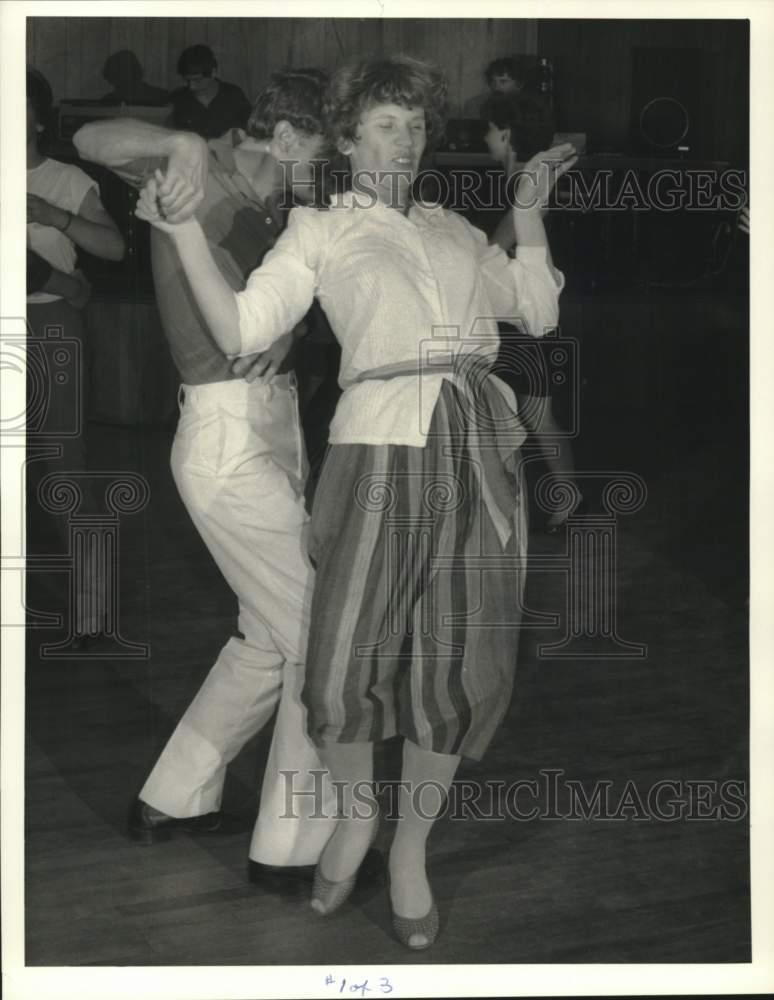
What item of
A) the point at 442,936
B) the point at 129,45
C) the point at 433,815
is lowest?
the point at 442,936

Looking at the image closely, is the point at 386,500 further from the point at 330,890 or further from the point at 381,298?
the point at 330,890

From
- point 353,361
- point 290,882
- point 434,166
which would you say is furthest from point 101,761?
point 434,166

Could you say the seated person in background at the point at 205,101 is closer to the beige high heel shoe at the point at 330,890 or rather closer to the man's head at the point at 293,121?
the man's head at the point at 293,121

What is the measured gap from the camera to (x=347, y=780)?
2346 mm

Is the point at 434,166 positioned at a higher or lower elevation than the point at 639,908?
higher

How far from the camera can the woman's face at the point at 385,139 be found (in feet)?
7.41

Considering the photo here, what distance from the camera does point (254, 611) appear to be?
2.32m

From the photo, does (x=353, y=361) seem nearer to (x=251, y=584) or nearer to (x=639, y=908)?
(x=251, y=584)

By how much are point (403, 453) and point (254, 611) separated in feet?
1.15

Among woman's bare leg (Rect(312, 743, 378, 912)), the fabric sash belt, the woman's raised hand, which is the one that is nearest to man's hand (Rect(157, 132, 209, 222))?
the fabric sash belt

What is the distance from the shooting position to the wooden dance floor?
2.33 metres

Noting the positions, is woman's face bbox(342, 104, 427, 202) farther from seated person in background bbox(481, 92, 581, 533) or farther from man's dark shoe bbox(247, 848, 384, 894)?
man's dark shoe bbox(247, 848, 384, 894)

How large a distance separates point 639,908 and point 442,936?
33 centimetres

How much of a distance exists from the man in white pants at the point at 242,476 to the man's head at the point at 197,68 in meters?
0.08
